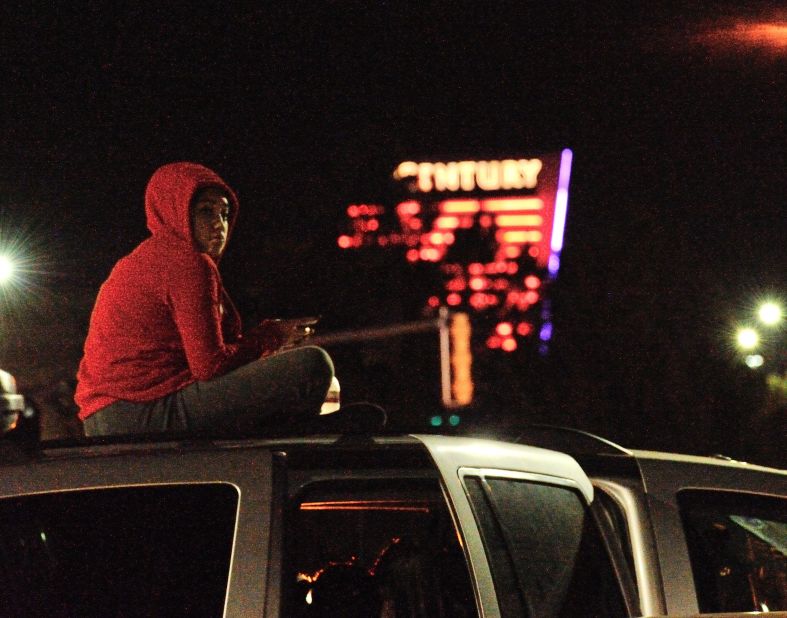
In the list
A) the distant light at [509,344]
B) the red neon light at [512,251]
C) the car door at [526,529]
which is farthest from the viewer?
the red neon light at [512,251]

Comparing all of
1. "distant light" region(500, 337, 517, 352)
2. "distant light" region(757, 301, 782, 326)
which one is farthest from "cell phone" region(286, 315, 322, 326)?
"distant light" region(500, 337, 517, 352)

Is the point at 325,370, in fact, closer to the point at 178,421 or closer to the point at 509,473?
the point at 178,421

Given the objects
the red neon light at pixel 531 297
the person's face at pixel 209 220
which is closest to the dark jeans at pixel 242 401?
the person's face at pixel 209 220

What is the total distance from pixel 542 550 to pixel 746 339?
28.8 m

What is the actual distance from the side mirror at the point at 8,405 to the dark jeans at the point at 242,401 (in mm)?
429

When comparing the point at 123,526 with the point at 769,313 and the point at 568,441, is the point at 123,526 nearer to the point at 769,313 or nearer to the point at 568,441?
the point at 568,441

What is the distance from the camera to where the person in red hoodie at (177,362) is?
3760 millimetres

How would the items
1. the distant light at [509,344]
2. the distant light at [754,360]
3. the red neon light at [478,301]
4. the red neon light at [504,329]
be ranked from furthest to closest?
the red neon light at [478,301] < the red neon light at [504,329] < the distant light at [509,344] < the distant light at [754,360]

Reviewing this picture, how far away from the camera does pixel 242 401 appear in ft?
12.4

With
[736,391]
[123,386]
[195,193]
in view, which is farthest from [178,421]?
[736,391]

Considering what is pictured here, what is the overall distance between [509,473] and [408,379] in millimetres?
33527

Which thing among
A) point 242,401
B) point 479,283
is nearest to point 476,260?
point 479,283

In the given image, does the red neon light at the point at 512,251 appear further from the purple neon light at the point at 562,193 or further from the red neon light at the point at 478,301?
the purple neon light at the point at 562,193

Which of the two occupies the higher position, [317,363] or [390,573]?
[317,363]
